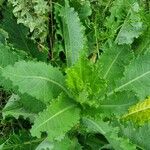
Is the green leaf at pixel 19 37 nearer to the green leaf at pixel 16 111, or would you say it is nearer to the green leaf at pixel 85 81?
the green leaf at pixel 16 111

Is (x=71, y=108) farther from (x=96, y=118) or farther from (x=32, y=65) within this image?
(x=32, y=65)

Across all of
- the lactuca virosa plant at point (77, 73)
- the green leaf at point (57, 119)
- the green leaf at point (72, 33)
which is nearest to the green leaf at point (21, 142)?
the lactuca virosa plant at point (77, 73)

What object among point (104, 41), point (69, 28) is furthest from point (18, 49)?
point (104, 41)

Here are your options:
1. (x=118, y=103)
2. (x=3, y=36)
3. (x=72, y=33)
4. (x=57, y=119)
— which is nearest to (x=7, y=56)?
(x=3, y=36)

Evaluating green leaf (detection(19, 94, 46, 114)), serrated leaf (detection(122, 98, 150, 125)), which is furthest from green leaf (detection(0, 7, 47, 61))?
serrated leaf (detection(122, 98, 150, 125))

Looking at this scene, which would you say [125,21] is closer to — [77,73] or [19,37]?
[19,37]

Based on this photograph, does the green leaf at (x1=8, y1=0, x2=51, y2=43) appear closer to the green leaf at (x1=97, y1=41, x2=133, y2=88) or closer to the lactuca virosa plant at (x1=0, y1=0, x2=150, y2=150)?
the lactuca virosa plant at (x1=0, y1=0, x2=150, y2=150)
